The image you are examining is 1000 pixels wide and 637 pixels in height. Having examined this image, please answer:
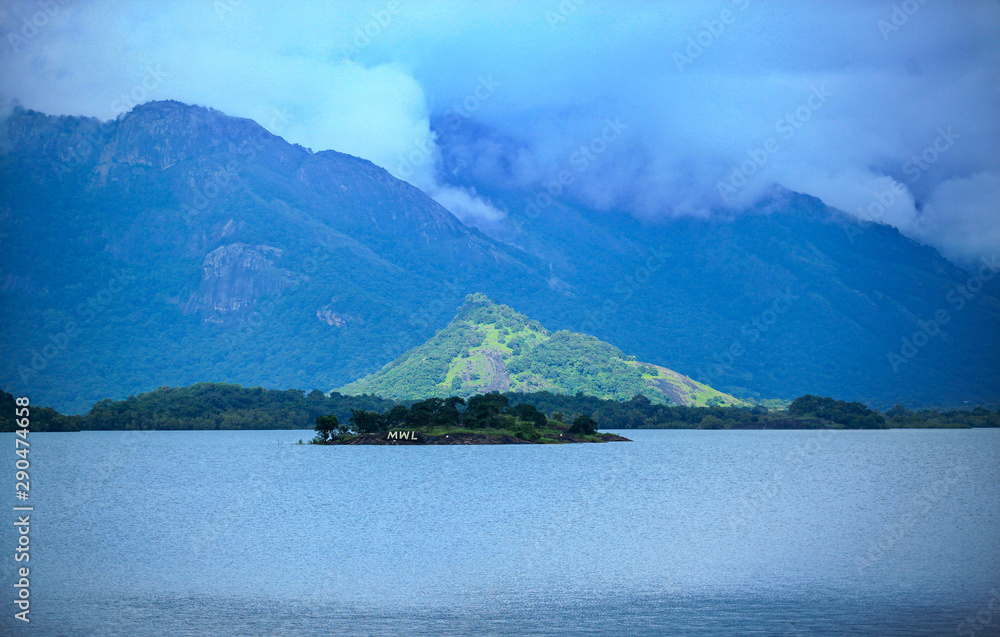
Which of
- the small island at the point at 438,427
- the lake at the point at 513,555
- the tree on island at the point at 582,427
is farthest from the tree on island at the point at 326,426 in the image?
the lake at the point at 513,555

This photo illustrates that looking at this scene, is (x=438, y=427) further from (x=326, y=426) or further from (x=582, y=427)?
(x=582, y=427)

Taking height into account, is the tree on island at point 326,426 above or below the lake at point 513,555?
above

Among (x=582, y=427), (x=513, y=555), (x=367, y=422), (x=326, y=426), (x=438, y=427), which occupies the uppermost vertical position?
(x=367, y=422)

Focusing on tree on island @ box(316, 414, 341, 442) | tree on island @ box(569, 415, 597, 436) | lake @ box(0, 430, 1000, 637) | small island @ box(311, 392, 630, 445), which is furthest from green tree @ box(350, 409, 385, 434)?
lake @ box(0, 430, 1000, 637)

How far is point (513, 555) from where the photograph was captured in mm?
44938

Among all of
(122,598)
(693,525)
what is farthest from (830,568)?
(122,598)

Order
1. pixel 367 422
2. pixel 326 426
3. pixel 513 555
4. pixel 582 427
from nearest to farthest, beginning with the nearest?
pixel 513 555 < pixel 326 426 < pixel 367 422 < pixel 582 427

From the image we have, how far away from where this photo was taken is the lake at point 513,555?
31.9m

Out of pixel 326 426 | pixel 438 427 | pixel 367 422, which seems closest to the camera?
pixel 326 426

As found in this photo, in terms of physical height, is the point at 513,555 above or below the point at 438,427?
below

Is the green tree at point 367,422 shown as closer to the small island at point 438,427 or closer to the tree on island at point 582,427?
the small island at point 438,427

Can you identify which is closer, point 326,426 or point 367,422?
point 326,426

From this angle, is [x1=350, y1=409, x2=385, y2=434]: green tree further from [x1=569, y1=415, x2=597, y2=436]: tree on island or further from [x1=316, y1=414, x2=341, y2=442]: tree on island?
[x1=569, y1=415, x2=597, y2=436]: tree on island

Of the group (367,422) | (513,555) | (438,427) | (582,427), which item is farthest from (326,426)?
(513,555)
